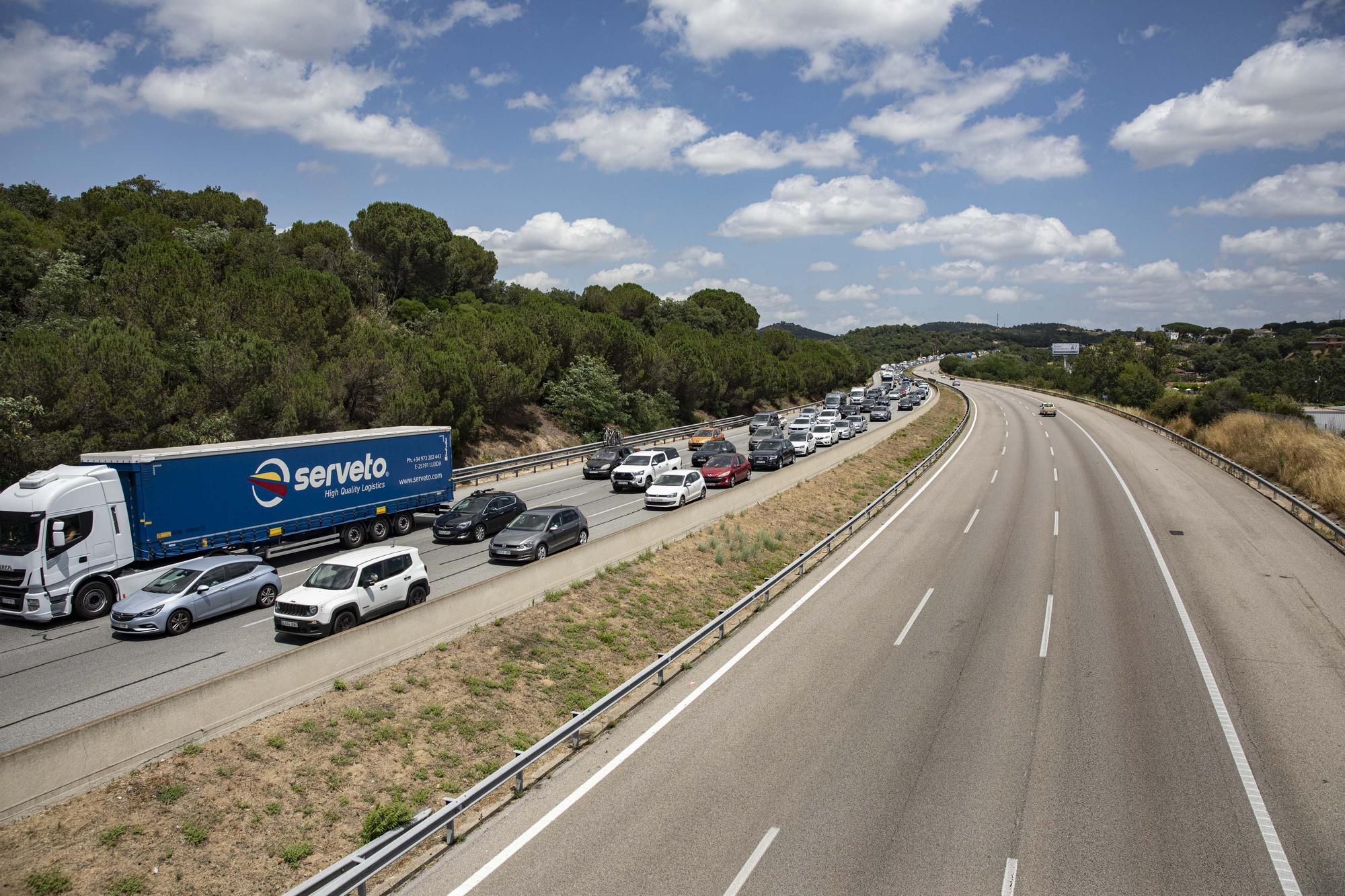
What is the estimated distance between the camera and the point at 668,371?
6291cm

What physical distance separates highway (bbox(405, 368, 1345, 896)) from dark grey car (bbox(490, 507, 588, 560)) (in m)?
7.14

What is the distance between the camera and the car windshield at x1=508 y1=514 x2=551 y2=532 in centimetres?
2212

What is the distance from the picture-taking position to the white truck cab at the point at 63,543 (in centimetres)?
1645

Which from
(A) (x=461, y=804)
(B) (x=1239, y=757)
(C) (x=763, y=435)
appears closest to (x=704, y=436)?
(C) (x=763, y=435)

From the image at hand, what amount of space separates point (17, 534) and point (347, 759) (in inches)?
424

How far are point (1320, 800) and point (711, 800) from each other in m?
7.67

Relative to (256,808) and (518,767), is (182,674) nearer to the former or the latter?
(256,808)

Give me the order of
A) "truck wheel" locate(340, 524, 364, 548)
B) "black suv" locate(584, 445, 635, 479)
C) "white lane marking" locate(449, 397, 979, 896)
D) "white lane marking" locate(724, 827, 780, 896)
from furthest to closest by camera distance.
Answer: "black suv" locate(584, 445, 635, 479), "truck wheel" locate(340, 524, 364, 548), "white lane marking" locate(449, 397, 979, 896), "white lane marking" locate(724, 827, 780, 896)

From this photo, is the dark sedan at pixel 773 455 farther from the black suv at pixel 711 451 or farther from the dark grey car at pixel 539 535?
the dark grey car at pixel 539 535

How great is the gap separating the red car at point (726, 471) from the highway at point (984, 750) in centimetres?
1263

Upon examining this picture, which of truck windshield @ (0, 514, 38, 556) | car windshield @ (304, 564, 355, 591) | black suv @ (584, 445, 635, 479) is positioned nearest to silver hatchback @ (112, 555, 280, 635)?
truck windshield @ (0, 514, 38, 556)

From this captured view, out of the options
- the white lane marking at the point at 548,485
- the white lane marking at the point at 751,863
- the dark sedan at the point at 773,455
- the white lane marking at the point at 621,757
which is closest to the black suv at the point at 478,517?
the white lane marking at the point at 548,485

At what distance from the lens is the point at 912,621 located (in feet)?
56.3

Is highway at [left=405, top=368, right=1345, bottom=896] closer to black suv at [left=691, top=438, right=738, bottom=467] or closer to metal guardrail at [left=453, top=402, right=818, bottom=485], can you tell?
black suv at [left=691, top=438, right=738, bottom=467]
